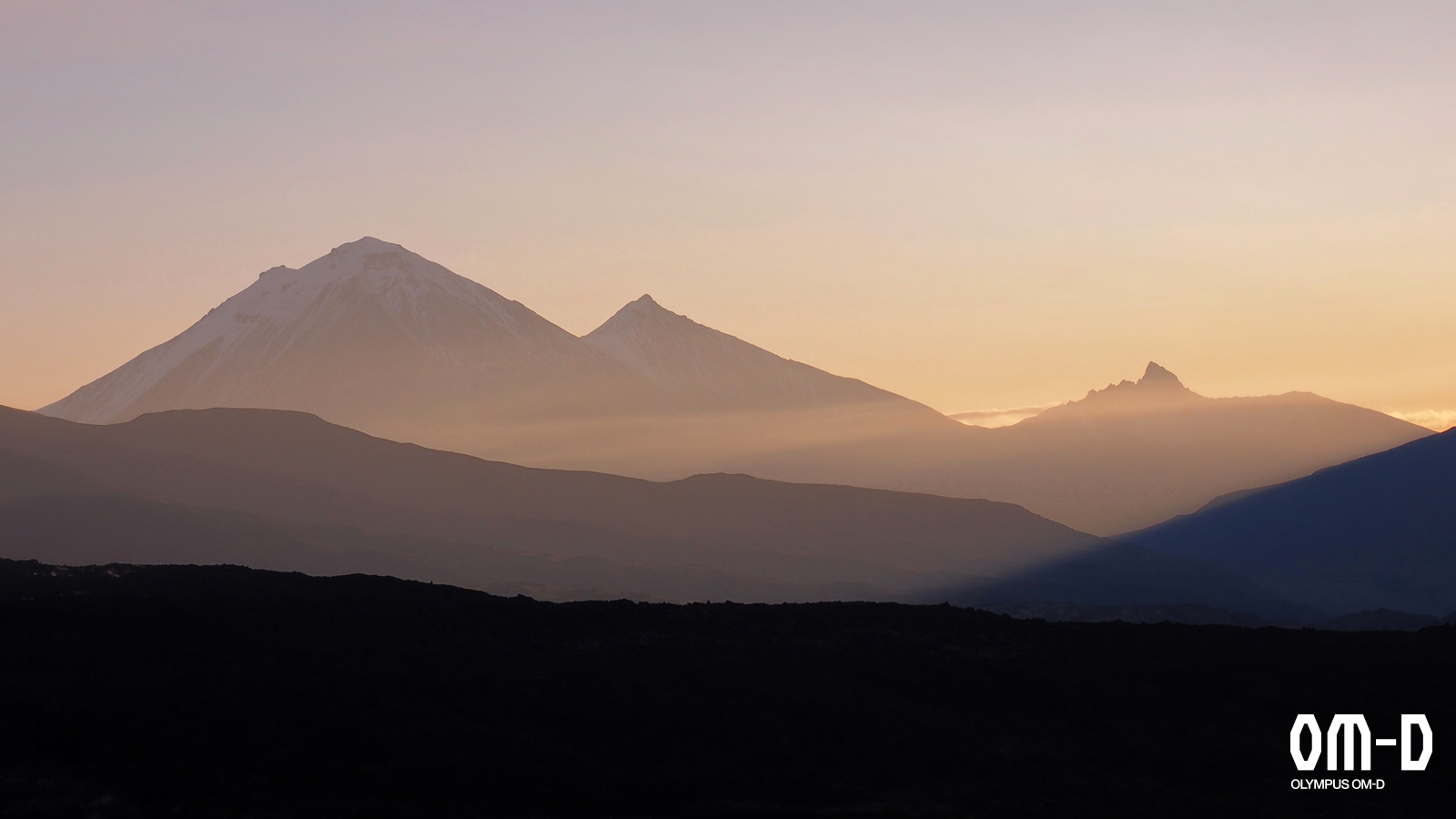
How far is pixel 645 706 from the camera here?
53.0 meters

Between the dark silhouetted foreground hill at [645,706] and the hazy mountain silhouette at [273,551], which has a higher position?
the hazy mountain silhouette at [273,551]

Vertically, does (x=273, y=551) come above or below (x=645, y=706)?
above

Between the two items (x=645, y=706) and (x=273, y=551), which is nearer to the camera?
(x=645, y=706)

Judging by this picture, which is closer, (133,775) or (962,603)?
(133,775)

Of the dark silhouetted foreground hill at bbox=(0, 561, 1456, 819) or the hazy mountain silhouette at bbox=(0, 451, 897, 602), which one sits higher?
the hazy mountain silhouette at bbox=(0, 451, 897, 602)

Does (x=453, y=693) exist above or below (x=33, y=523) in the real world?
below

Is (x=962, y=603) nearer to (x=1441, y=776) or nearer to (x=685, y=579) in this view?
(x=685, y=579)

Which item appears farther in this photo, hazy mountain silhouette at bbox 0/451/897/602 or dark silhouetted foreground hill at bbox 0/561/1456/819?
hazy mountain silhouette at bbox 0/451/897/602

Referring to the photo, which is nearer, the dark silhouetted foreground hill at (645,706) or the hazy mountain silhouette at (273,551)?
the dark silhouetted foreground hill at (645,706)

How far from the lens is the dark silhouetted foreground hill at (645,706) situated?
43438 millimetres

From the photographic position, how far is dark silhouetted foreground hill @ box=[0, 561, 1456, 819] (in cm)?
4344

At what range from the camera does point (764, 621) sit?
68.2 m

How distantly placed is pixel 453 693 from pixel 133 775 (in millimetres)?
12831

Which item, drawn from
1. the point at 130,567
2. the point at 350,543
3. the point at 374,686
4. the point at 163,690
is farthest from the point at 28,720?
the point at 350,543
